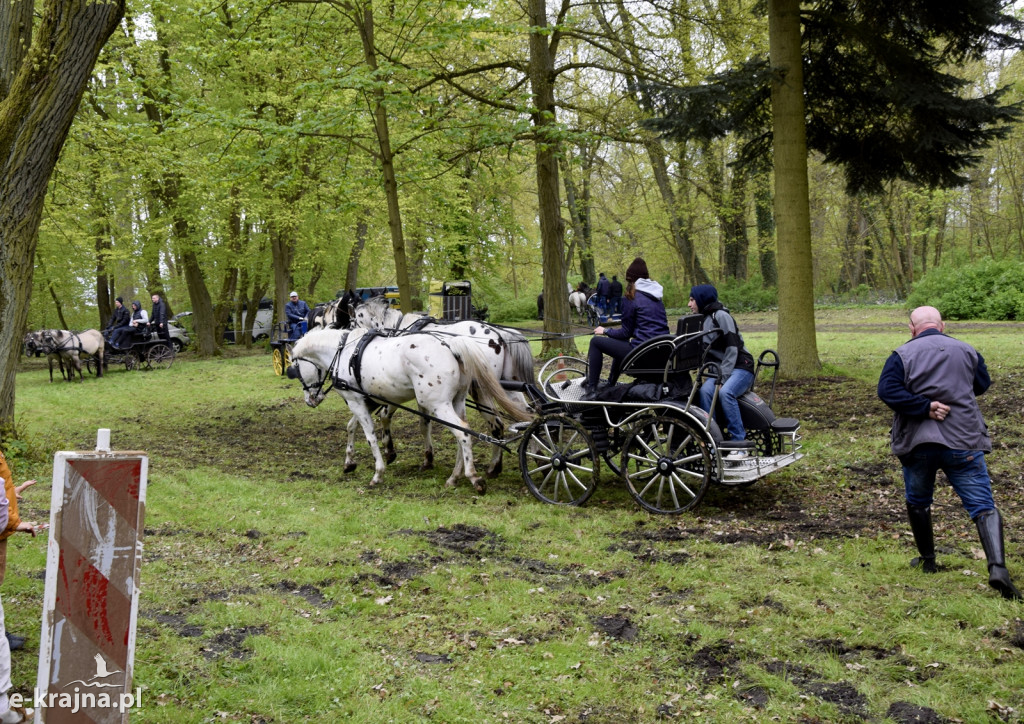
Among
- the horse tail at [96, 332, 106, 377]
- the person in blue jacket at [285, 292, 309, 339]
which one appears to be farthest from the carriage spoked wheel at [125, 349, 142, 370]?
the person in blue jacket at [285, 292, 309, 339]

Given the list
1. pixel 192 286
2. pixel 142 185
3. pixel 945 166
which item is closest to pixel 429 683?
pixel 945 166

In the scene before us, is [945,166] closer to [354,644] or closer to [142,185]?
[354,644]

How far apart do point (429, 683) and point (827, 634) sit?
2389 millimetres

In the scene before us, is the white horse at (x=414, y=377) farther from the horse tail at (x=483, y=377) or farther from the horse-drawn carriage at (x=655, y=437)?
the horse-drawn carriage at (x=655, y=437)

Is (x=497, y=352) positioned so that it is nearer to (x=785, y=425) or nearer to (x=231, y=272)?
(x=785, y=425)

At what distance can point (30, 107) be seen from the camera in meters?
8.69

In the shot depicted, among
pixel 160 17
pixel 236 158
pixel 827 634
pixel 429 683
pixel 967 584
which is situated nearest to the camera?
pixel 429 683

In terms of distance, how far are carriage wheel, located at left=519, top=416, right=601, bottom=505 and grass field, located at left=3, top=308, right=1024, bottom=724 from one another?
21 cm

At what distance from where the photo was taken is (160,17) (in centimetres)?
2308

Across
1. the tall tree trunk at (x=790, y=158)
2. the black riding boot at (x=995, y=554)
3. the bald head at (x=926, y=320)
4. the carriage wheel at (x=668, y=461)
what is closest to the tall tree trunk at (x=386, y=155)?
the tall tree trunk at (x=790, y=158)

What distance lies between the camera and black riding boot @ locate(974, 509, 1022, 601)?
207 inches

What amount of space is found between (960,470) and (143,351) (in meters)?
22.3

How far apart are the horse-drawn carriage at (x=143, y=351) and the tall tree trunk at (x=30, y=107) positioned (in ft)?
47.2

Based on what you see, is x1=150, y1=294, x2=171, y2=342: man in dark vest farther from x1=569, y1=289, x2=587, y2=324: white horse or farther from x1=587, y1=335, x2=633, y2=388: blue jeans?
x1=587, y1=335, x2=633, y2=388: blue jeans
